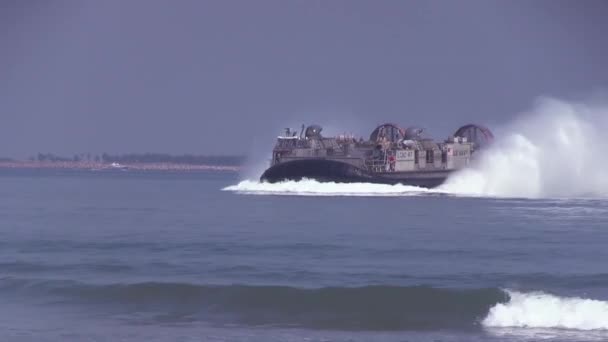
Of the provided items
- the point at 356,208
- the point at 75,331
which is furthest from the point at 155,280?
the point at 356,208

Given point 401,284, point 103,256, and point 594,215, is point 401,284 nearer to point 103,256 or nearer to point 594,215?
point 103,256

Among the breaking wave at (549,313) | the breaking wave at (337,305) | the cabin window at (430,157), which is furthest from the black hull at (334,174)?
the breaking wave at (549,313)

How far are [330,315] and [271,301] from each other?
1.76 metres

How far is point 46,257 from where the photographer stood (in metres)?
31.0

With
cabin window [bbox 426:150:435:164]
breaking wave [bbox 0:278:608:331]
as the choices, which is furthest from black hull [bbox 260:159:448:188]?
breaking wave [bbox 0:278:608:331]

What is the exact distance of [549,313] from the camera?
21469 mm

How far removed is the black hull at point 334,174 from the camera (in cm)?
6744

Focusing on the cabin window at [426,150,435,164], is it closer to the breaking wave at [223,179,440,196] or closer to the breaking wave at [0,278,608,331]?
the breaking wave at [223,179,440,196]

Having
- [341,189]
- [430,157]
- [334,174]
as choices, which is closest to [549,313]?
[334,174]

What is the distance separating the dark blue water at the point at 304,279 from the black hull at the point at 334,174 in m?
22.6

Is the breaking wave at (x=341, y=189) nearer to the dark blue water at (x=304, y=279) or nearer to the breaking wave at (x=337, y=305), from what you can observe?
the dark blue water at (x=304, y=279)

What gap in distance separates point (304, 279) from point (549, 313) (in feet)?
21.6

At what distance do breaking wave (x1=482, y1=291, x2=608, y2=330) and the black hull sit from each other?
148 ft

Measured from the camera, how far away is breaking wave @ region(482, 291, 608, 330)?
20875mm
